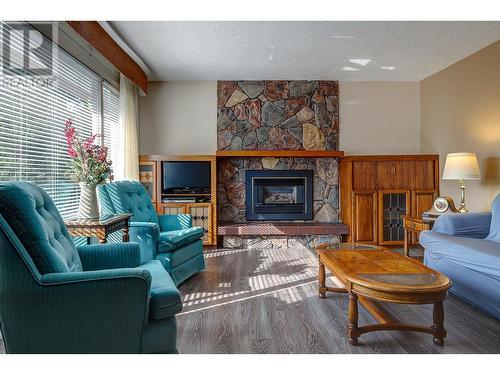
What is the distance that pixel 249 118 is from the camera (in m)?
5.11

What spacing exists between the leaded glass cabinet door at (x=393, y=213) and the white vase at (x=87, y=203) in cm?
369

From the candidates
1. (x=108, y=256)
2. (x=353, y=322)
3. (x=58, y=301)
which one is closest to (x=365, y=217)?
(x=353, y=322)

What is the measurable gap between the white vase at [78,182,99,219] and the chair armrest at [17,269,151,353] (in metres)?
1.33

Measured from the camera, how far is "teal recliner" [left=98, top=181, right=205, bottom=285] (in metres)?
2.93

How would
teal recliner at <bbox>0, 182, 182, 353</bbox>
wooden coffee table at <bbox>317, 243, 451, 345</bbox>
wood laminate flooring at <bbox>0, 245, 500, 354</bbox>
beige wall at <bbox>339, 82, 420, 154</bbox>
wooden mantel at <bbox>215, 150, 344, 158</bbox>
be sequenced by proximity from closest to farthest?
teal recliner at <bbox>0, 182, 182, 353</bbox>, wooden coffee table at <bbox>317, 243, 451, 345</bbox>, wood laminate flooring at <bbox>0, 245, 500, 354</bbox>, wooden mantel at <bbox>215, 150, 344, 158</bbox>, beige wall at <bbox>339, 82, 420, 154</bbox>

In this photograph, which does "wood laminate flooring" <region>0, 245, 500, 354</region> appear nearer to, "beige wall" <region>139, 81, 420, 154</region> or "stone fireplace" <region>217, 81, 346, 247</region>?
"stone fireplace" <region>217, 81, 346, 247</region>


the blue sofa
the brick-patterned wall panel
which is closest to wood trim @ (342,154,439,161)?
the brick-patterned wall panel

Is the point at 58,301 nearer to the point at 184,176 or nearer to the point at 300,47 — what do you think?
the point at 184,176

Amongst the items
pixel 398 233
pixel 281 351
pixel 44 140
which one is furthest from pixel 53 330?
pixel 398 233

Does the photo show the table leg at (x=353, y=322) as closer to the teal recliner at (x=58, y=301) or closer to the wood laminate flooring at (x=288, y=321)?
the wood laminate flooring at (x=288, y=321)

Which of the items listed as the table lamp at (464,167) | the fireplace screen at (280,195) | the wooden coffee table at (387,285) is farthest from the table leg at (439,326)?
the fireplace screen at (280,195)

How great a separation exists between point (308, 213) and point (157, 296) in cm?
381

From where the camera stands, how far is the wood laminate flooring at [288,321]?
1.92 m

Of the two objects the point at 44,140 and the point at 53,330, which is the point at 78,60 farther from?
the point at 53,330
